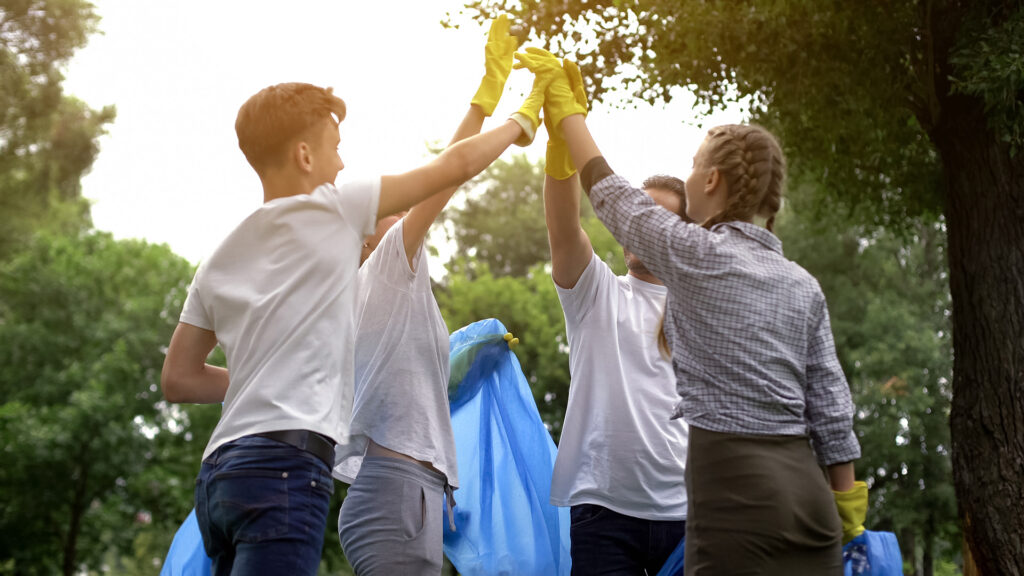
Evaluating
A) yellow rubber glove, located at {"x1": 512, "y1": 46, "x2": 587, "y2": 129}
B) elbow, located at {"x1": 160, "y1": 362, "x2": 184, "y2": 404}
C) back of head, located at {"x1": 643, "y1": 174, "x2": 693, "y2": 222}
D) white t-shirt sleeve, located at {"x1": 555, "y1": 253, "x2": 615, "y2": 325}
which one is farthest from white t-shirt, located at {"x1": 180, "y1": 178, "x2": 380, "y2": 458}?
back of head, located at {"x1": 643, "y1": 174, "x2": 693, "y2": 222}

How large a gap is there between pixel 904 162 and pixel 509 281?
49.6 feet

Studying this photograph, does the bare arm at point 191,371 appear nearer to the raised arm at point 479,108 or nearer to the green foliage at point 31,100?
the raised arm at point 479,108

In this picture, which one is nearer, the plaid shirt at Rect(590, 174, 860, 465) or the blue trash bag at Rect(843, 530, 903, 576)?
the plaid shirt at Rect(590, 174, 860, 465)

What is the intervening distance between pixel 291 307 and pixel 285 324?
0.04m

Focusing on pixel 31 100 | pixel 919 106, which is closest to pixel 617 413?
pixel 919 106

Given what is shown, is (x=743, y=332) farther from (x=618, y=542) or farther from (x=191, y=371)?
(x=191, y=371)

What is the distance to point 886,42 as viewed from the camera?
7.41 metres

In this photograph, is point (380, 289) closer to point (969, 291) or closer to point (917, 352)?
point (969, 291)

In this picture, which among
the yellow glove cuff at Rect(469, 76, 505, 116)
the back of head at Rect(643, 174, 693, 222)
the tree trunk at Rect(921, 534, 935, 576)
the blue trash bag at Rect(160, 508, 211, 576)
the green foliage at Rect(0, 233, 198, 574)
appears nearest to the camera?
the yellow glove cuff at Rect(469, 76, 505, 116)

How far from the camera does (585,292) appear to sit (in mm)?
3330

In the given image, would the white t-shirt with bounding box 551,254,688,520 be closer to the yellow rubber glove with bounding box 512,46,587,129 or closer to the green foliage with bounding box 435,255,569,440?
the yellow rubber glove with bounding box 512,46,587,129

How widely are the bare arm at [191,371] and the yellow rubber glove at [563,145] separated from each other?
121 cm

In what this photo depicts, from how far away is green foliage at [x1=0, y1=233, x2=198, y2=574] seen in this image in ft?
65.6

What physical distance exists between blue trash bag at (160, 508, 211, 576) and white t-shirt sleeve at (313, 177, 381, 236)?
6.34 ft
